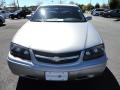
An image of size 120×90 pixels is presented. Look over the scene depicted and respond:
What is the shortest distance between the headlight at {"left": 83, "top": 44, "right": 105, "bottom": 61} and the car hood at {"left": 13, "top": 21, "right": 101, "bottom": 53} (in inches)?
3.1

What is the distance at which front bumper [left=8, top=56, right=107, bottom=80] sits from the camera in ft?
14.5

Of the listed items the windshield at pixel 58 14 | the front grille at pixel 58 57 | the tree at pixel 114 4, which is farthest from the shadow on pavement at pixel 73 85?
the tree at pixel 114 4

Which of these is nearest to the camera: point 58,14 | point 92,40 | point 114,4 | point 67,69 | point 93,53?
point 67,69

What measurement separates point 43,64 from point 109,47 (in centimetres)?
559

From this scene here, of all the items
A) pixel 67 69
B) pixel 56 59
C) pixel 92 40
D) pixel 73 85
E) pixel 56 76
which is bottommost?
pixel 73 85

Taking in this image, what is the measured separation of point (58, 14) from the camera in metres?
6.73

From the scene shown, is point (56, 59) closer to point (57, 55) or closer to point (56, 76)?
point (57, 55)

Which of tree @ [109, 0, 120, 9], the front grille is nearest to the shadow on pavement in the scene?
the front grille

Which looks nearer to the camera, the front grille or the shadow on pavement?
the front grille

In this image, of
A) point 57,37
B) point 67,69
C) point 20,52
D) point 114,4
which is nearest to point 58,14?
point 57,37

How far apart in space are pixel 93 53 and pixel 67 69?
0.58m

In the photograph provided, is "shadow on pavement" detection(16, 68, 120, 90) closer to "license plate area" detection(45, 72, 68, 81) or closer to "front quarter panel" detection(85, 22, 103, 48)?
"license plate area" detection(45, 72, 68, 81)

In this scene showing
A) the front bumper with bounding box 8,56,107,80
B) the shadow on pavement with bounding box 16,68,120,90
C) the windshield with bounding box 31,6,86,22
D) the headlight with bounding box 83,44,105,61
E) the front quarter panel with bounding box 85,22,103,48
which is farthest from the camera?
the windshield with bounding box 31,6,86,22

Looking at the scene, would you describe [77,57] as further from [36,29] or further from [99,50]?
[36,29]
